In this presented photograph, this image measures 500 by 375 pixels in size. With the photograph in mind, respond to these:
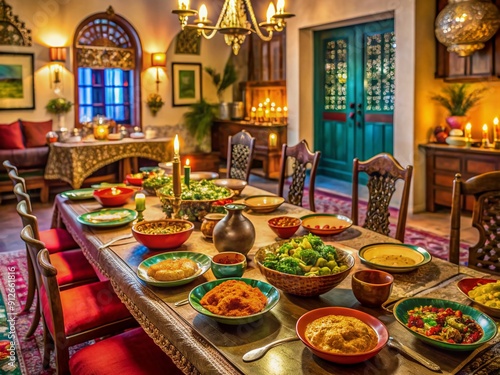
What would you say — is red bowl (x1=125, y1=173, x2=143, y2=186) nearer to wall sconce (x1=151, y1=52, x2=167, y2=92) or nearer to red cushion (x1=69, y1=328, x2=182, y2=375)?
red cushion (x1=69, y1=328, x2=182, y2=375)

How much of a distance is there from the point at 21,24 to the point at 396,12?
534 cm

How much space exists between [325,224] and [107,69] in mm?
7186

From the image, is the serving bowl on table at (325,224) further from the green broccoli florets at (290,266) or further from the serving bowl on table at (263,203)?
the green broccoli florets at (290,266)

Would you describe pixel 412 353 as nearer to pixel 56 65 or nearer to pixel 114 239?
pixel 114 239

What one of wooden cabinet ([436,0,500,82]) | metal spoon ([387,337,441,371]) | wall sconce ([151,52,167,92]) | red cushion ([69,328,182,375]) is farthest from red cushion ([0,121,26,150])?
metal spoon ([387,337,441,371])

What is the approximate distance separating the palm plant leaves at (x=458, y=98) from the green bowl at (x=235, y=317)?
4.90 meters

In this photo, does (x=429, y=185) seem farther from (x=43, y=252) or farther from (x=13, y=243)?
(x=43, y=252)

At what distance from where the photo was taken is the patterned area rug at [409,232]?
14.2ft

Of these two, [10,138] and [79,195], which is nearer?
[79,195]

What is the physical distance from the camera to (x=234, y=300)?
150cm

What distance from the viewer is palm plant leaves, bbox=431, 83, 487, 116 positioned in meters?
5.78

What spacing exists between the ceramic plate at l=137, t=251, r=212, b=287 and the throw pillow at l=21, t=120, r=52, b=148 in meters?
6.13

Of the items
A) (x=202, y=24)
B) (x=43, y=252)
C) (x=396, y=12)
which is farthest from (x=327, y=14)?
(x=43, y=252)

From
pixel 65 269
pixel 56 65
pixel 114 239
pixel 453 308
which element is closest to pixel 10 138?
pixel 56 65
